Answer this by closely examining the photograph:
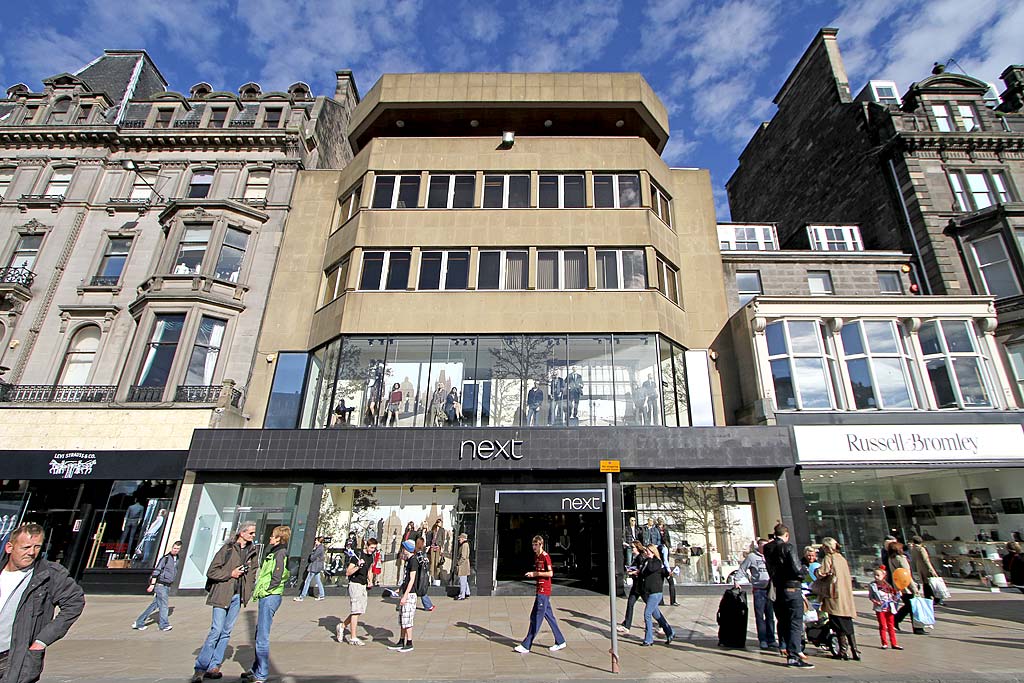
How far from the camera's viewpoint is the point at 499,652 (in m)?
8.93

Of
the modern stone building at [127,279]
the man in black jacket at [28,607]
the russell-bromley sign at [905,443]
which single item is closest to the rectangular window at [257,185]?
the modern stone building at [127,279]

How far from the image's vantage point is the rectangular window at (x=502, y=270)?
18672 mm

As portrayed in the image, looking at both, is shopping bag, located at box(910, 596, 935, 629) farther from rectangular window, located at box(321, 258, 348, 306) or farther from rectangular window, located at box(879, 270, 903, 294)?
rectangular window, located at box(321, 258, 348, 306)

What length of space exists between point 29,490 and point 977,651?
25708 mm

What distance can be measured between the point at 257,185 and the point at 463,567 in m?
18.4

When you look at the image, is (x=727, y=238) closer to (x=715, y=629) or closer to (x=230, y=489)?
(x=715, y=629)

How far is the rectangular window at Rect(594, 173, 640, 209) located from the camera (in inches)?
792

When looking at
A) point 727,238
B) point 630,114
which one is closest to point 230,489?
point 630,114

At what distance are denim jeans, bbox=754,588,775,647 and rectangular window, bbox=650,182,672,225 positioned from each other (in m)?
14.7

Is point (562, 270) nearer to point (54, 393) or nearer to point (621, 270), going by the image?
point (621, 270)

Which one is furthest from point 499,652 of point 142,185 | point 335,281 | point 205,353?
point 142,185

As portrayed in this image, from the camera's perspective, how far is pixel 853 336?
708 inches

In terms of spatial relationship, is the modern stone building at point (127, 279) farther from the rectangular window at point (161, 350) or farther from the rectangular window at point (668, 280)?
the rectangular window at point (668, 280)

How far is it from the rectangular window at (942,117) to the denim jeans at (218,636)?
31.6 metres
